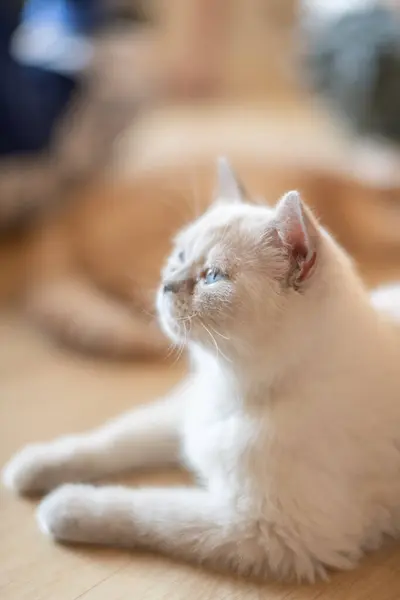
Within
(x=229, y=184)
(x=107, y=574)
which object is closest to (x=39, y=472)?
(x=107, y=574)

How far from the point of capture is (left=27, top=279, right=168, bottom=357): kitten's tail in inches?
67.9

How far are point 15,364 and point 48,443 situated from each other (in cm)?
41

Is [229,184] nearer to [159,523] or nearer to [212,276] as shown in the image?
[212,276]

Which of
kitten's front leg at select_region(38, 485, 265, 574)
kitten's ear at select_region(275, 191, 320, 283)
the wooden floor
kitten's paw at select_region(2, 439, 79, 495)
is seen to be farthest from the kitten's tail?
kitten's ear at select_region(275, 191, 320, 283)

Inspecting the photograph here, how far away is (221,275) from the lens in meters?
1.03

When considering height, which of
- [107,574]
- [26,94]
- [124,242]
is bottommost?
Answer: [107,574]

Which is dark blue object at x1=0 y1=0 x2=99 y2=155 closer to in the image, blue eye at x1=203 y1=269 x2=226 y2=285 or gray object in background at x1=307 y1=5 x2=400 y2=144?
gray object in background at x1=307 y1=5 x2=400 y2=144

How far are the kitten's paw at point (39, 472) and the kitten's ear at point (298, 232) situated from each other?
1.82ft

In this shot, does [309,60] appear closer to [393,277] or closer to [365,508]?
[393,277]

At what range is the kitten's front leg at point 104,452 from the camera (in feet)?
4.13

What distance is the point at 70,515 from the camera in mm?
1124

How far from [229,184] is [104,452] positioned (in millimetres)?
515

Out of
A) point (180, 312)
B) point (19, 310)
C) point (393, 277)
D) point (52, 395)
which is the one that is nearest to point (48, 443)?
point (52, 395)

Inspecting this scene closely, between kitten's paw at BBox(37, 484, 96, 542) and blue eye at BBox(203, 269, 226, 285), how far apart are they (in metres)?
0.39
